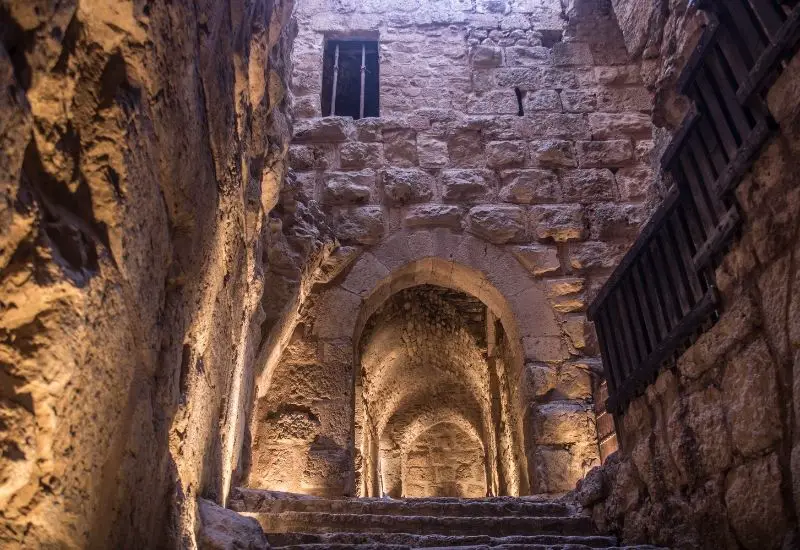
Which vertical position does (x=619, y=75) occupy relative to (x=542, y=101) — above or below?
above

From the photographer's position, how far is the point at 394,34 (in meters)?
6.33

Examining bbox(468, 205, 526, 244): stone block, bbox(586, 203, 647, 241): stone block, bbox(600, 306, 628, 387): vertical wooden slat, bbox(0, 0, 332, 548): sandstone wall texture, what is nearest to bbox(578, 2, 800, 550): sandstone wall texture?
bbox(600, 306, 628, 387): vertical wooden slat

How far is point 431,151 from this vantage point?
5.62 meters

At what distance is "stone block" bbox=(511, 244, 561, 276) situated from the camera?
5156mm

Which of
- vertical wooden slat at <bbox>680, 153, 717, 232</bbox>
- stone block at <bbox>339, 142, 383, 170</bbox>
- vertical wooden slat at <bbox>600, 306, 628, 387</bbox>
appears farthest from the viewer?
stone block at <bbox>339, 142, 383, 170</bbox>

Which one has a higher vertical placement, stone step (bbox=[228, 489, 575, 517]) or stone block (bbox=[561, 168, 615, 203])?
stone block (bbox=[561, 168, 615, 203])

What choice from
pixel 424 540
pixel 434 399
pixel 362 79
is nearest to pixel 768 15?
pixel 424 540

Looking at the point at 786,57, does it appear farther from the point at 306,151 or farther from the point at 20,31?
the point at 306,151

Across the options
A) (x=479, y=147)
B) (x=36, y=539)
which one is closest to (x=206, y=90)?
(x=36, y=539)

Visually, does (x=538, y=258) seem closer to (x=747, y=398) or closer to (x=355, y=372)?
(x=355, y=372)

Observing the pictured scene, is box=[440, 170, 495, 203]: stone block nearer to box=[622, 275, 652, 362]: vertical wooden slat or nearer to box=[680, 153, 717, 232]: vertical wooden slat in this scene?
box=[622, 275, 652, 362]: vertical wooden slat

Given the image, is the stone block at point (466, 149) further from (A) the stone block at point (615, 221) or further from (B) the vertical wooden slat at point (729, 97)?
(B) the vertical wooden slat at point (729, 97)

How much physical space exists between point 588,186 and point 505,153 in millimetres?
759

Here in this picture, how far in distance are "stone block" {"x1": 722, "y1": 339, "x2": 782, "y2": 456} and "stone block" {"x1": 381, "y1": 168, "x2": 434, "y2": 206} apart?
12.4ft
